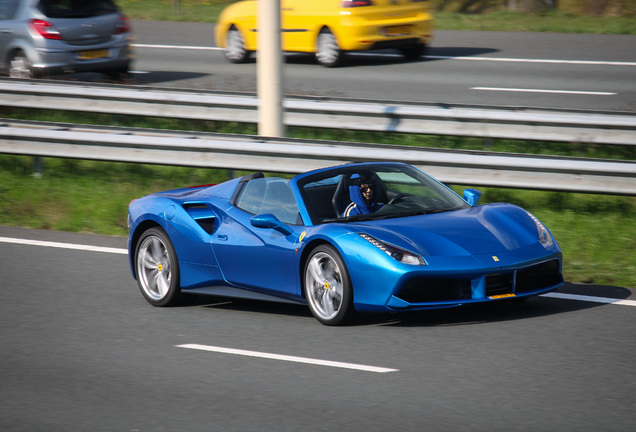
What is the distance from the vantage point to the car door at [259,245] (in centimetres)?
756

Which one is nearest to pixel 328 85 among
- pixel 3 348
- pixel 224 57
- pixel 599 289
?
pixel 224 57

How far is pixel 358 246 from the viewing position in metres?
7.06

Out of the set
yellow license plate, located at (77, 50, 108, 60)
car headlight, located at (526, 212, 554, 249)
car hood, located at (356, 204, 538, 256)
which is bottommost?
car headlight, located at (526, 212, 554, 249)

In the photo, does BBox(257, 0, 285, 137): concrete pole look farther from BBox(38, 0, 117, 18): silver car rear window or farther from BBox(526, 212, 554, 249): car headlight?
BBox(38, 0, 117, 18): silver car rear window

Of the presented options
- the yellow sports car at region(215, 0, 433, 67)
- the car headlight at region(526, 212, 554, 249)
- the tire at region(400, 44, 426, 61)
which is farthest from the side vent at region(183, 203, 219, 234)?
the tire at region(400, 44, 426, 61)

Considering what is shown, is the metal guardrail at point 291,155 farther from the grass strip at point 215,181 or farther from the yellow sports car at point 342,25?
the yellow sports car at point 342,25

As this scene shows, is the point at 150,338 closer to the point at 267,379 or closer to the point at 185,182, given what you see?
the point at 267,379

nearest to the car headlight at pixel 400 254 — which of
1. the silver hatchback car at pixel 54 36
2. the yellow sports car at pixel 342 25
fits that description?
the silver hatchback car at pixel 54 36

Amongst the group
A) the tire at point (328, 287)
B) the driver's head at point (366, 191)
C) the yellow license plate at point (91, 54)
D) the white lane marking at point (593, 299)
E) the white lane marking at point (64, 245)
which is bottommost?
the white lane marking at point (64, 245)

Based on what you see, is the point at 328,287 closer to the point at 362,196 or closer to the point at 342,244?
the point at 342,244

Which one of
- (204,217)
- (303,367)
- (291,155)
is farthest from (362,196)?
(291,155)

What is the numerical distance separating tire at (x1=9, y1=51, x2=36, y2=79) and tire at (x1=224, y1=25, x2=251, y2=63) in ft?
15.1

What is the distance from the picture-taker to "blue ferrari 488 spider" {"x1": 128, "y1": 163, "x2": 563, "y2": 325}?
22.9 ft

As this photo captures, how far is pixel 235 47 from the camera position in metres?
20.5
